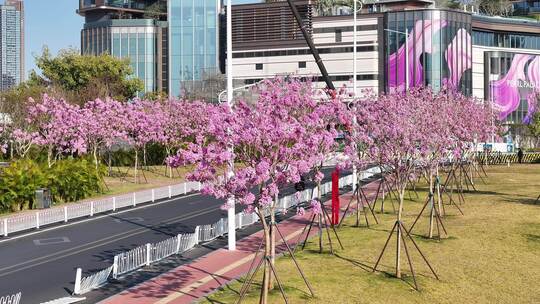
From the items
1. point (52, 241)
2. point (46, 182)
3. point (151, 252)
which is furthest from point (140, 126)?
point (151, 252)

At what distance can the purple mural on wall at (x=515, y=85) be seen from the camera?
116 metres

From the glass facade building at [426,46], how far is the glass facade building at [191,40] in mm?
31289

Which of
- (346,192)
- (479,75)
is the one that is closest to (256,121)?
(346,192)

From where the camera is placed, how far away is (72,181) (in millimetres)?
39938

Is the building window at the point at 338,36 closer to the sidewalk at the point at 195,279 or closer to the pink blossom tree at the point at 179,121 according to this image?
the pink blossom tree at the point at 179,121

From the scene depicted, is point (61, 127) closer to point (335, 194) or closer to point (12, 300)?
point (335, 194)

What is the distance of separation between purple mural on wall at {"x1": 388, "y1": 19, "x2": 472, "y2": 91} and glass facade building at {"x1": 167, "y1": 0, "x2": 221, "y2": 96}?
32.0m

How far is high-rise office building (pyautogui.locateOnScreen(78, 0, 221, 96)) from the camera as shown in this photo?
117562mm

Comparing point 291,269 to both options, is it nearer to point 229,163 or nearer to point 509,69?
point 229,163

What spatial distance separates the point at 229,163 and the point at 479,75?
359 feet

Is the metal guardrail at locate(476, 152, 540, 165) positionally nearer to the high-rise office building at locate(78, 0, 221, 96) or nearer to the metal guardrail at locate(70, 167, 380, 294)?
the metal guardrail at locate(70, 167, 380, 294)

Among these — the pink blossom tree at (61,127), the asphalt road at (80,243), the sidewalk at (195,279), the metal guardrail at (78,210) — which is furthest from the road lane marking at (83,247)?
the pink blossom tree at (61,127)

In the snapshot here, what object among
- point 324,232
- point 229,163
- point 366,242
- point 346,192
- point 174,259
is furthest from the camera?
point 346,192

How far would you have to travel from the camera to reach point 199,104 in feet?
194
